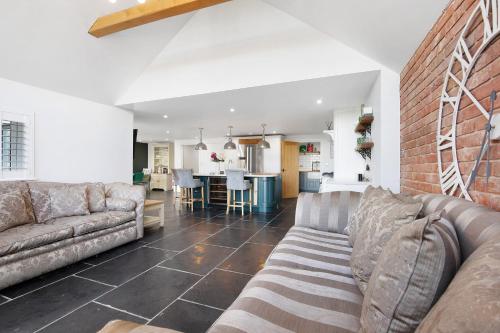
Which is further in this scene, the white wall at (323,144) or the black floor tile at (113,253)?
the white wall at (323,144)

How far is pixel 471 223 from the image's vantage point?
85 cm

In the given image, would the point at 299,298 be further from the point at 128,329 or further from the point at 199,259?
the point at 199,259

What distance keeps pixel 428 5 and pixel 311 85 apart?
1.71m

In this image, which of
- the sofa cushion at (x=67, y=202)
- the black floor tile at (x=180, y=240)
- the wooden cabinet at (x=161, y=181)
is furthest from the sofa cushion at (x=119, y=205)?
the wooden cabinet at (x=161, y=181)

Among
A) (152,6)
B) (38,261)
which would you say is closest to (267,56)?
(152,6)

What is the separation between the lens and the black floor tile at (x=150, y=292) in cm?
180

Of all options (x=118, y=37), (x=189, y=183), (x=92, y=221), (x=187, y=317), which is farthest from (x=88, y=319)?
(x=189, y=183)

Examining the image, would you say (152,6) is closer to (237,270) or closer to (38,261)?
(38,261)

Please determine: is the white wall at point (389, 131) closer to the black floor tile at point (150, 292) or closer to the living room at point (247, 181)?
the living room at point (247, 181)

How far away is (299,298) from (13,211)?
3123 mm

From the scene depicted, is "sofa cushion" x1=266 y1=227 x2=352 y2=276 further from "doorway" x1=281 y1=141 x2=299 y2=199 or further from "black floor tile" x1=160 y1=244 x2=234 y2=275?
"doorway" x1=281 y1=141 x2=299 y2=199

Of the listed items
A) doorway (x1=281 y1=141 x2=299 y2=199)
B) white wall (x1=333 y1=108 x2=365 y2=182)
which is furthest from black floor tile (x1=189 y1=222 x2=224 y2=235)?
doorway (x1=281 y1=141 x2=299 y2=199)

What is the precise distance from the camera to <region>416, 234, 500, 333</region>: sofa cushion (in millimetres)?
395

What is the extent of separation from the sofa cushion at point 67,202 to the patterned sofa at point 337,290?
2737 mm
